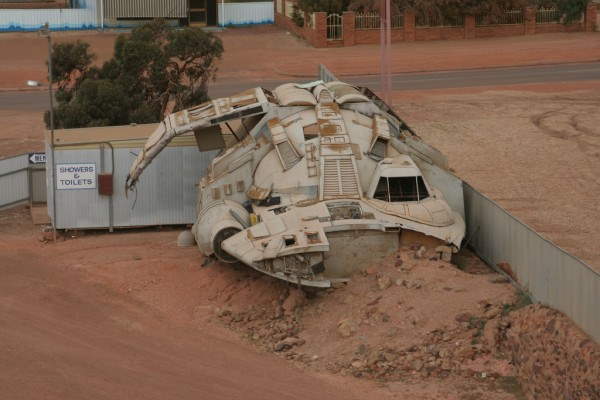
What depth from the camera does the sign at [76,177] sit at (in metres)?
28.7

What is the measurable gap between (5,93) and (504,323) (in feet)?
130

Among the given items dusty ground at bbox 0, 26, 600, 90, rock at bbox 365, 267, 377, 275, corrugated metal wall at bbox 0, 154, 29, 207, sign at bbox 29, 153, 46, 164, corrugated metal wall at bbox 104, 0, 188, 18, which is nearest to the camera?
rock at bbox 365, 267, 377, 275

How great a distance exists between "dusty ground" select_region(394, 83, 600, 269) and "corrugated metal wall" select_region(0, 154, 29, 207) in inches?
486

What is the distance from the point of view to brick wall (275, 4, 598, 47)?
64438mm

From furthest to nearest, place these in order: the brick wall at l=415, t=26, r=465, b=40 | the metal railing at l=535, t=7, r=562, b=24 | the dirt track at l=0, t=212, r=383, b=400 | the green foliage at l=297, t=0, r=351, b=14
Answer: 1. the metal railing at l=535, t=7, r=562, b=24
2. the brick wall at l=415, t=26, r=465, b=40
3. the green foliage at l=297, t=0, r=351, b=14
4. the dirt track at l=0, t=212, r=383, b=400

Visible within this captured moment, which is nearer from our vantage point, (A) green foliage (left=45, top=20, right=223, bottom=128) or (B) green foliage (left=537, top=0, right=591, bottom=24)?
(A) green foliage (left=45, top=20, right=223, bottom=128)

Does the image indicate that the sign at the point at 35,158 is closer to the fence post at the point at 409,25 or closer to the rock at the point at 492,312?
the rock at the point at 492,312

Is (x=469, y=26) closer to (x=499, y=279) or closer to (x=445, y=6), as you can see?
(x=445, y=6)

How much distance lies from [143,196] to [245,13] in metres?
44.6

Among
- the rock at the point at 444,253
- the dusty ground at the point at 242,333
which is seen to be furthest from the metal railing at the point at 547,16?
the rock at the point at 444,253

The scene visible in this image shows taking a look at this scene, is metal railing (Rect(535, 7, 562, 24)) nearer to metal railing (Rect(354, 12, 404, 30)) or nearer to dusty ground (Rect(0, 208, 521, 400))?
metal railing (Rect(354, 12, 404, 30))

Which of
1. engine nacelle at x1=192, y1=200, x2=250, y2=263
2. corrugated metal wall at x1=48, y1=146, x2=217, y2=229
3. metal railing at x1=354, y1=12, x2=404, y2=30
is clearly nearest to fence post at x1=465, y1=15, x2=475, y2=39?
metal railing at x1=354, y1=12, x2=404, y2=30

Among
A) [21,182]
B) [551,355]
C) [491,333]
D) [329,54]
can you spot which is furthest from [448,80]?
[551,355]

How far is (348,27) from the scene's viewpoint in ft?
212
